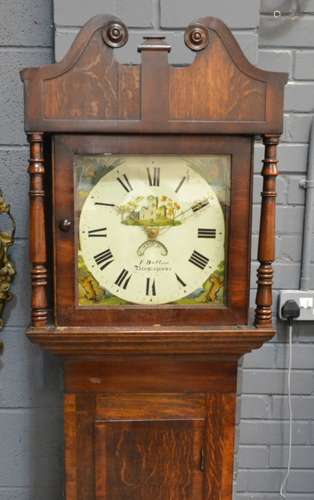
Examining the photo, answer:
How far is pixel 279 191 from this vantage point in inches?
49.4

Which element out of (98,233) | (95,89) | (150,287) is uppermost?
(95,89)

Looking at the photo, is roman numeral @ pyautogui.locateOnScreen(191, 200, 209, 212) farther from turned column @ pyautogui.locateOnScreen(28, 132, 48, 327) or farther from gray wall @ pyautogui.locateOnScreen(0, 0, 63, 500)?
gray wall @ pyautogui.locateOnScreen(0, 0, 63, 500)

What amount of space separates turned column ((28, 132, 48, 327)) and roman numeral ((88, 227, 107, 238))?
0.09 meters

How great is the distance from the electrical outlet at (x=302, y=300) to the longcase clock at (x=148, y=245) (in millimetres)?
357

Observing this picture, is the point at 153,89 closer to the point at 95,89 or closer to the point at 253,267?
the point at 95,89

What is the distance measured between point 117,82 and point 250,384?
2.89 feet

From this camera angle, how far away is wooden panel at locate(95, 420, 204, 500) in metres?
1.00

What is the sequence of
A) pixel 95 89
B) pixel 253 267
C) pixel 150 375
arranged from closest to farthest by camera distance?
pixel 95 89
pixel 150 375
pixel 253 267

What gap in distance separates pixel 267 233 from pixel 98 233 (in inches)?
12.4

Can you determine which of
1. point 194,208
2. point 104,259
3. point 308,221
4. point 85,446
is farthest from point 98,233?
point 308,221

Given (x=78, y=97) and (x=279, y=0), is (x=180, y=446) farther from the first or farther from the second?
(x=279, y=0)

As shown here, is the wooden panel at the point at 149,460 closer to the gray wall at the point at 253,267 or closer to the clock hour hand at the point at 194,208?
the gray wall at the point at 253,267

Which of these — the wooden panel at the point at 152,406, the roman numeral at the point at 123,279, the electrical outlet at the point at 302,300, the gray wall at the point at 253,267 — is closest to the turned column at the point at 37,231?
the roman numeral at the point at 123,279

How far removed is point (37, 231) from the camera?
88cm
